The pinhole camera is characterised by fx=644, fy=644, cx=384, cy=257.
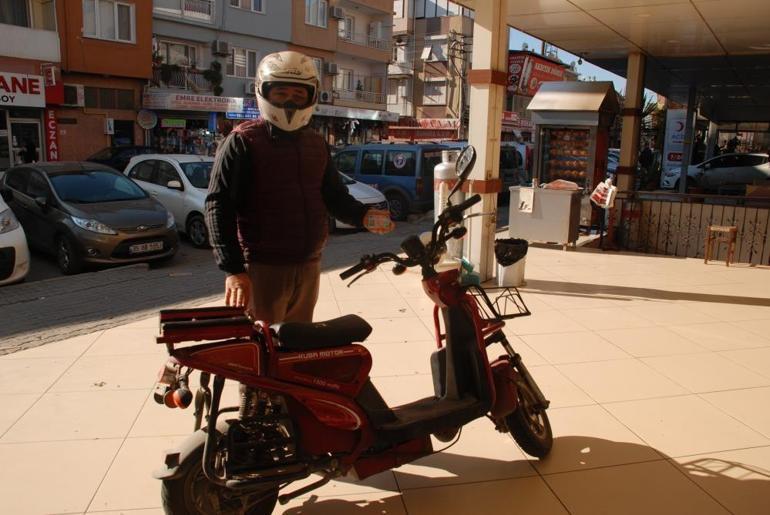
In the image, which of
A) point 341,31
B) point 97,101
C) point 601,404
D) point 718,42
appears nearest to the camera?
point 601,404

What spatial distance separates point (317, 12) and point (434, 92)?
13747 mm

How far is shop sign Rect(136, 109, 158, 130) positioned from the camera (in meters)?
23.0

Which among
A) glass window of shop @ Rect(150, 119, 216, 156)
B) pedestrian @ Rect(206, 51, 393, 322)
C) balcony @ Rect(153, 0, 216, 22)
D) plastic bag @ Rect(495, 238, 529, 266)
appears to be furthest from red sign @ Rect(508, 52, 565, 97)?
pedestrian @ Rect(206, 51, 393, 322)

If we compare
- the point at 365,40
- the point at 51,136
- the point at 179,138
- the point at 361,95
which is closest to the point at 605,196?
the point at 51,136

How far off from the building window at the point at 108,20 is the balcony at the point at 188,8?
157 cm

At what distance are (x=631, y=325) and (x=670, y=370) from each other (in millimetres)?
1134

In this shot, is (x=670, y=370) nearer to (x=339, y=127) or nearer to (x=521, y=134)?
(x=339, y=127)

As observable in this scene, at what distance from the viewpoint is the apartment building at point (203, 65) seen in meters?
23.4

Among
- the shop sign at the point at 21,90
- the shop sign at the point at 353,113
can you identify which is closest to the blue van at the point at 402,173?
the shop sign at the point at 21,90

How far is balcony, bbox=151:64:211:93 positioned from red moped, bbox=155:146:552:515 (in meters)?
23.3

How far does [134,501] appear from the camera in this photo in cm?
299

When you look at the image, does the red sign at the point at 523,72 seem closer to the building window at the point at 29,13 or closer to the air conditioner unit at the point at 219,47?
the air conditioner unit at the point at 219,47

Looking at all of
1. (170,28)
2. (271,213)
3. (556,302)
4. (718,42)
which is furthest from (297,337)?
(170,28)

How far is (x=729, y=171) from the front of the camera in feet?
71.3
